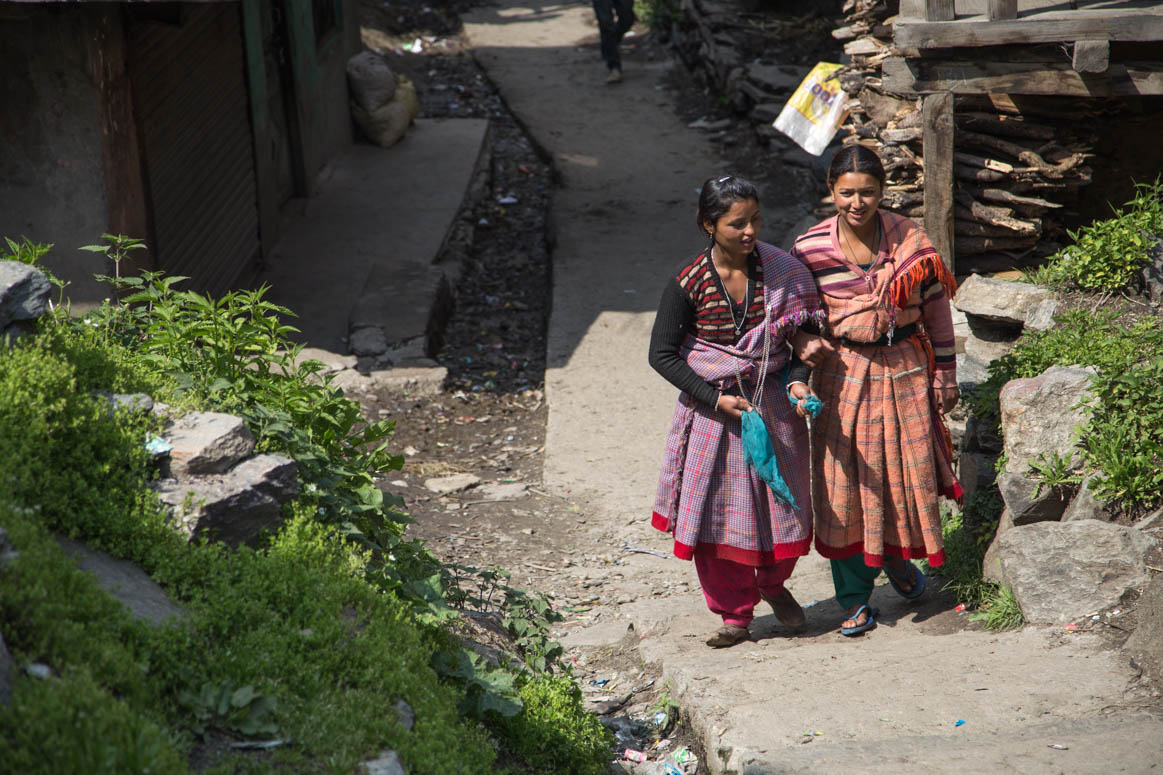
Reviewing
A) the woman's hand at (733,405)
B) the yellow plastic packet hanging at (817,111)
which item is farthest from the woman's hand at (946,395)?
the yellow plastic packet hanging at (817,111)

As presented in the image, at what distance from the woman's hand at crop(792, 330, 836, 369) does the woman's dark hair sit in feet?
1.65

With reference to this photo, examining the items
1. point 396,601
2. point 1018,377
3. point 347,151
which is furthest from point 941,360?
point 347,151

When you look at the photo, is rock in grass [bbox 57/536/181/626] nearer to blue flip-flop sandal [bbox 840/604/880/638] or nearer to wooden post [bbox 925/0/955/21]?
blue flip-flop sandal [bbox 840/604/880/638]

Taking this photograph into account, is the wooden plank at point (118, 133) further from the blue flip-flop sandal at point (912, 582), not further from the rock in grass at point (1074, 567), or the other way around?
the rock in grass at point (1074, 567)

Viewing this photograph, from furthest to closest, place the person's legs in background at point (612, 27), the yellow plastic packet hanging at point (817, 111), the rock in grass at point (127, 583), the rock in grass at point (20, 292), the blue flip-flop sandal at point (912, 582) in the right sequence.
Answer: the person's legs in background at point (612, 27), the yellow plastic packet hanging at point (817, 111), the blue flip-flop sandal at point (912, 582), the rock in grass at point (20, 292), the rock in grass at point (127, 583)

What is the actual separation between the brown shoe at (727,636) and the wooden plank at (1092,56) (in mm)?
2996

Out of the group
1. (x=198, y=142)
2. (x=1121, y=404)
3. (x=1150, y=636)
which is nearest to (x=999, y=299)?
(x=1121, y=404)

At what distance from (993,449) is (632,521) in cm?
192

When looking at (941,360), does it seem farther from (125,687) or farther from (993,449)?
(125,687)

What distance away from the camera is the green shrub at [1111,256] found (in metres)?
4.27

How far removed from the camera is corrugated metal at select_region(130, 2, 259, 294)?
580cm

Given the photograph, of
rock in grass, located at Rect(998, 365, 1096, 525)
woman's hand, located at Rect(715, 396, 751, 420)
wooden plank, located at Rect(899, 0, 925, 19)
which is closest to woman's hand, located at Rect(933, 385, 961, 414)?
rock in grass, located at Rect(998, 365, 1096, 525)

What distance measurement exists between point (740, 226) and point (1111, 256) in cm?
198

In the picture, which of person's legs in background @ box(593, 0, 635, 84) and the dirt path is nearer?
the dirt path
